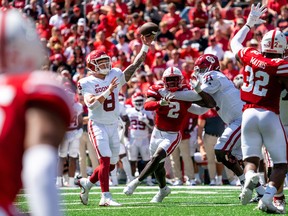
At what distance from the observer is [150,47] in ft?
55.3

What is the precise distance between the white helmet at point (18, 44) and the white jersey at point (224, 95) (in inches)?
269

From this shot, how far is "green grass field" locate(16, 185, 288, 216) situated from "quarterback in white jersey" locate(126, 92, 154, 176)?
7.76 feet

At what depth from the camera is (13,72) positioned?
8.64ft

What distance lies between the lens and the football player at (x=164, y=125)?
968cm

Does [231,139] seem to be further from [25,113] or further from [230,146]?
[25,113]

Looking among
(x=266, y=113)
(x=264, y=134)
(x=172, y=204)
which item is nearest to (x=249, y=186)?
(x=264, y=134)

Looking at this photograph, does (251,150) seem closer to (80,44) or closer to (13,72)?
(13,72)

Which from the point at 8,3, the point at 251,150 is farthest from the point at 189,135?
the point at 8,3

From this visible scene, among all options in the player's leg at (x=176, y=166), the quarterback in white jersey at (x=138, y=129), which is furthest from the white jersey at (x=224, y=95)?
the quarterback in white jersey at (x=138, y=129)

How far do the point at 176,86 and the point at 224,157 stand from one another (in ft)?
3.66

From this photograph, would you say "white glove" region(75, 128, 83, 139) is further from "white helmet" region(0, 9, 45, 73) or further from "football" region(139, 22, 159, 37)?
"white helmet" region(0, 9, 45, 73)

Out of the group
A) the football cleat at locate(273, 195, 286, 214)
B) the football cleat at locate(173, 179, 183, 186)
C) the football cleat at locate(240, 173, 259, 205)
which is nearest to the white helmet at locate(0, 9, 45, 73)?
the football cleat at locate(240, 173, 259, 205)

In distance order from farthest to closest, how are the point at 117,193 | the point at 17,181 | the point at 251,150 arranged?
the point at 117,193 < the point at 251,150 < the point at 17,181

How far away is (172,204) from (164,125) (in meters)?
1.06
